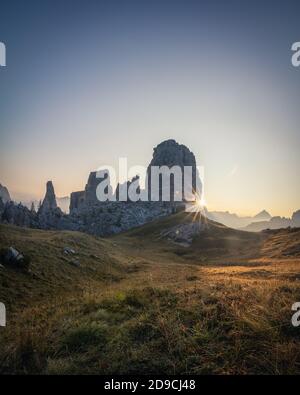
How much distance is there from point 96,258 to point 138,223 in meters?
113

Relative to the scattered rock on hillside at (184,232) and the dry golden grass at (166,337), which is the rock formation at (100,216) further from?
the dry golden grass at (166,337)

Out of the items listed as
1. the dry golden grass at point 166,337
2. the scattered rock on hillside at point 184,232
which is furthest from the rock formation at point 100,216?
the dry golden grass at point 166,337

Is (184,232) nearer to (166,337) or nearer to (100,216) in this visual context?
(100,216)

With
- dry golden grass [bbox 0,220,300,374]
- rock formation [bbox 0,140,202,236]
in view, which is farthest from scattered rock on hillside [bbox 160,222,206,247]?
dry golden grass [bbox 0,220,300,374]

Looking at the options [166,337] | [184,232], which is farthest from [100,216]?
[166,337]

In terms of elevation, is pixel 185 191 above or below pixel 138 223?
above

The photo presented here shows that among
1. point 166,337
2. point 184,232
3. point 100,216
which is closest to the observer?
point 166,337

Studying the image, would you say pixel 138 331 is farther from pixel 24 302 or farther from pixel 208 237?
pixel 208 237

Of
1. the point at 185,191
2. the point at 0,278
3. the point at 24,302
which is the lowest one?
the point at 24,302

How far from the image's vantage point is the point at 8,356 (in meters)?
5.87

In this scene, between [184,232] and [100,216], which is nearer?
[184,232]

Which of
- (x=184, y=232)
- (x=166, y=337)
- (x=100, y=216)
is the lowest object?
(x=166, y=337)

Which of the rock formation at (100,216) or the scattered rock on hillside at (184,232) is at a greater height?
the rock formation at (100,216)

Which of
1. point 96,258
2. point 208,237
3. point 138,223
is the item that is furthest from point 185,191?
point 96,258
